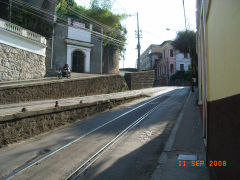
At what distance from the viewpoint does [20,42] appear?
15.1 m

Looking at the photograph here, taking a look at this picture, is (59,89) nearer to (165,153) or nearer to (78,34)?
(165,153)

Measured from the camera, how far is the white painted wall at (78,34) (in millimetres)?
25303

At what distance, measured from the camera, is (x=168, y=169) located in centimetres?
470

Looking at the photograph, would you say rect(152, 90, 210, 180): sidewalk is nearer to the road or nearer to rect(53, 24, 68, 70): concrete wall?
the road

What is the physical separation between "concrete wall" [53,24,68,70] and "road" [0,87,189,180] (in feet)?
53.7

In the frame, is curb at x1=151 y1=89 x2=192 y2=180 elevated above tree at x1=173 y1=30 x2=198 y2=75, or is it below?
below

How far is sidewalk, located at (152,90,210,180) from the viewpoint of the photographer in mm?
4391

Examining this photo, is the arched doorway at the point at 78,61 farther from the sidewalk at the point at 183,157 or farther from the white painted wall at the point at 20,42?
the sidewalk at the point at 183,157

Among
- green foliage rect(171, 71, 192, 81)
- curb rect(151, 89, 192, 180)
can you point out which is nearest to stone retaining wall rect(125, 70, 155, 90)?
green foliage rect(171, 71, 192, 81)

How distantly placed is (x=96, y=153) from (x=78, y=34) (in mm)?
22459

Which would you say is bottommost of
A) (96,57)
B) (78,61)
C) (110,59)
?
(78,61)

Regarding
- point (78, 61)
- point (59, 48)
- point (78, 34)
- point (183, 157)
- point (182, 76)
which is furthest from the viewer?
point (182, 76)

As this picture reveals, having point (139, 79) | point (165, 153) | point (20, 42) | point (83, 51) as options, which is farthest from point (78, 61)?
point (165, 153)

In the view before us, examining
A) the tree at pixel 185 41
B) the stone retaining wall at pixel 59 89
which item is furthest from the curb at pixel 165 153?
the tree at pixel 185 41
